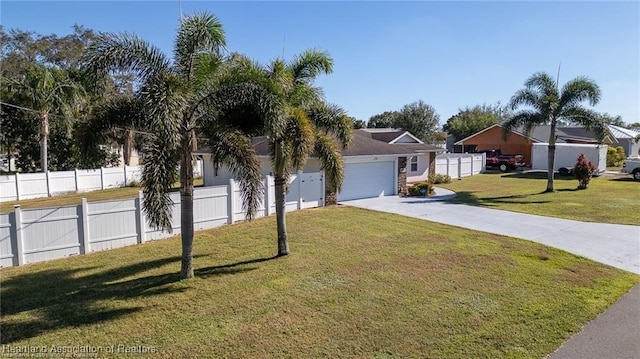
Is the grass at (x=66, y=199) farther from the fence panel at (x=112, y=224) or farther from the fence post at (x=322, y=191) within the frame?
the fence panel at (x=112, y=224)

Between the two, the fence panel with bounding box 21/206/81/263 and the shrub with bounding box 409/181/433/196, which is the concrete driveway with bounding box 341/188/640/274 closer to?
the shrub with bounding box 409/181/433/196

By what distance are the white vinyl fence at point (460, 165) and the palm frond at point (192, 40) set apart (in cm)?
2359

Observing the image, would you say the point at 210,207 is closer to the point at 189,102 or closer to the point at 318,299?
the point at 189,102

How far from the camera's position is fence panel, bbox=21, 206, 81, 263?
9430 mm

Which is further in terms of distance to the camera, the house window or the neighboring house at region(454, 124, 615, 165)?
the neighboring house at region(454, 124, 615, 165)

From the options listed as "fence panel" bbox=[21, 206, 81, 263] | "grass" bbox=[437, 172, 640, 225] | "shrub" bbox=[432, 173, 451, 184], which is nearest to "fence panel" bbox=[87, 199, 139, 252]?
"fence panel" bbox=[21, 206, 81, 263]

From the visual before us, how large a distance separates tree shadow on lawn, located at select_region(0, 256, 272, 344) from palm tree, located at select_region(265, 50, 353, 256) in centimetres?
224

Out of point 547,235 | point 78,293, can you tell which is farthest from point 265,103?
point 547,235

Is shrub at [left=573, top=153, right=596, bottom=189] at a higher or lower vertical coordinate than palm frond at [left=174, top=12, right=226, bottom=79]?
lower

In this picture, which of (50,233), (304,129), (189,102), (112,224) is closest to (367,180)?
(304,129)

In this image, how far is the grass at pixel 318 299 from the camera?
573 cm

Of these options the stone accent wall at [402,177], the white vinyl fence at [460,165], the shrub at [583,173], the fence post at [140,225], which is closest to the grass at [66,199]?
the fence post at [140,225]

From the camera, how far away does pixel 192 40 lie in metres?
7.85

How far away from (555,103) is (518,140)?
Answer: 17848 millimetres
